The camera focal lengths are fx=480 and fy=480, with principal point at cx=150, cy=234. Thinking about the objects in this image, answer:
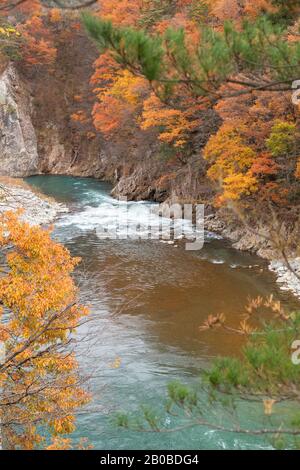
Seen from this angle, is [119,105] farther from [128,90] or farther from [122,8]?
[122,8]

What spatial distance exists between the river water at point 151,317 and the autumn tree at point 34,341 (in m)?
0.70

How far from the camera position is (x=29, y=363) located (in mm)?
6570

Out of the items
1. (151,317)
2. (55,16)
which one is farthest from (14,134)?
(151,317)

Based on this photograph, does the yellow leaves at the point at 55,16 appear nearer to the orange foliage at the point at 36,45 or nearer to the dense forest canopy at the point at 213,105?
the dense forest canopy at the point at 213,105

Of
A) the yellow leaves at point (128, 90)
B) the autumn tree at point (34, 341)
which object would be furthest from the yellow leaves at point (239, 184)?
the autumn tree at point (34, 341)

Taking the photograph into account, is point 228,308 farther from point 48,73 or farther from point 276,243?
point 48,73

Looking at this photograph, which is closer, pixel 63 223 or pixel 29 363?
pixel 29 363

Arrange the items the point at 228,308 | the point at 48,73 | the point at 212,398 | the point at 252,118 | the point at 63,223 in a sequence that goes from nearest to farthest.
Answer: the point at 212,398, the point at 228,308, the point at 252,118, the point at 63,223, the point at 48,73

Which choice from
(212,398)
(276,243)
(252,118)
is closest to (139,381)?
(212,398)

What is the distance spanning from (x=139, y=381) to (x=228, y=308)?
12.1 feet

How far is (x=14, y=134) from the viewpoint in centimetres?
3453

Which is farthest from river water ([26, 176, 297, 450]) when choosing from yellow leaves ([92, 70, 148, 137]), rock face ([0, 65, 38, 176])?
rock face ([0, 65, 38, 176])

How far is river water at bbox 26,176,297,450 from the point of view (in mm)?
7316

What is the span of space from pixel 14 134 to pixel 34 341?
30808 mm
